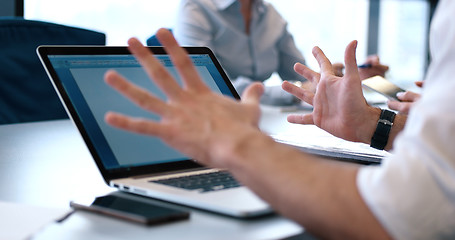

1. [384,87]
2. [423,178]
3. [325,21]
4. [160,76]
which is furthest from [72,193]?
[325,21]

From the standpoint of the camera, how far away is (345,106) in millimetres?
1073

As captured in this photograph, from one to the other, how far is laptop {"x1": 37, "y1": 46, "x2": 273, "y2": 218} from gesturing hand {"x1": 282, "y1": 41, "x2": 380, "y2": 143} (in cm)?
34

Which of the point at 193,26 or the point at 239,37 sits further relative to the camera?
the point at 239,37

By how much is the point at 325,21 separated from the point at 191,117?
4.73 meters

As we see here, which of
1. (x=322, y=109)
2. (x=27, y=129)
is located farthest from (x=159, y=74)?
(x=27, y=129)

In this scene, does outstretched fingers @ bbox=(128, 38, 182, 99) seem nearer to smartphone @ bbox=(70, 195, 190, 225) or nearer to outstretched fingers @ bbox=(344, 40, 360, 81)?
smartphone @ bbox=(70, 195, 190, 225)

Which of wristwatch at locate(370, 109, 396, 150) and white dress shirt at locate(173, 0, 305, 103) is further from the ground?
white dress shirt at locate(173, 0, 305, 103)

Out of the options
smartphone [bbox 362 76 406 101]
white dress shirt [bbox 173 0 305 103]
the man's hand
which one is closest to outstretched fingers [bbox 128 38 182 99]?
smartphone [bbox 362 76 406 101]

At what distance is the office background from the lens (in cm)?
375

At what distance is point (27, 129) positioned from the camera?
4.59 ft

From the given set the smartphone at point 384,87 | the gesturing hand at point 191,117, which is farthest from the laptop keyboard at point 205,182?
the smartphone at point 384,87

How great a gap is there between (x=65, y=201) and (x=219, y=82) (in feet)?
1.23

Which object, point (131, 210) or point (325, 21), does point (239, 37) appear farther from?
point (131, 210)

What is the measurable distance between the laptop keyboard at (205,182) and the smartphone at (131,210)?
7cm
